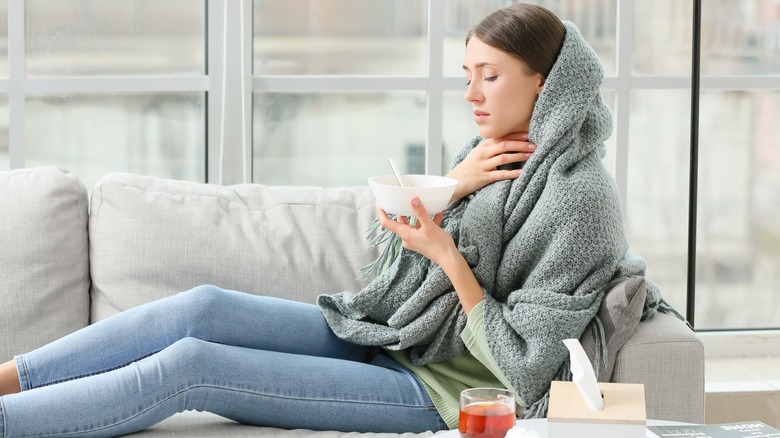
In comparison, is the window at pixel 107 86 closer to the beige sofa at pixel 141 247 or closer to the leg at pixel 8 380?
the beige sofa at pixel 141 247

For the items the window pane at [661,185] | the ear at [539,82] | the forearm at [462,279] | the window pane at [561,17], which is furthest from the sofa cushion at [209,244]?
the window pane at [661,185]

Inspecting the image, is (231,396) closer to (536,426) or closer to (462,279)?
(462,279)

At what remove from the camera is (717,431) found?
1.40 metres

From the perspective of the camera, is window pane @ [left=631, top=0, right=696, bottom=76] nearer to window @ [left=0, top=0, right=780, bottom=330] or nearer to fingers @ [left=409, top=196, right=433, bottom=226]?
window @ [left=0, top=0, right=780, bottom=330]

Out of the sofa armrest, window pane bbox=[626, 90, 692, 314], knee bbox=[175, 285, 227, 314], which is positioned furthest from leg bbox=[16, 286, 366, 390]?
window pane bbox=[626, 90, 692, 314]

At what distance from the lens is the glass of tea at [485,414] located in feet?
4.23

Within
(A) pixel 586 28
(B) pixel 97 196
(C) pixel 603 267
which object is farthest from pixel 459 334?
(A) pixel 586 28

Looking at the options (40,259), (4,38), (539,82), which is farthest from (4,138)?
(539,82)

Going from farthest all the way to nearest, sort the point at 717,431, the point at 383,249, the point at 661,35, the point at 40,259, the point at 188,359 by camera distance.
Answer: the point at 661,35
the point at 383,249
the point at 40,259
the point at 188,359
the point at 717,431

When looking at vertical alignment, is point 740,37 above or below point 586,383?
above

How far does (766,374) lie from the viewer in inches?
117

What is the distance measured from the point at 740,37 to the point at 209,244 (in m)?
1.87

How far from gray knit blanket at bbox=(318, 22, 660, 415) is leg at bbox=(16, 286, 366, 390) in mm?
155

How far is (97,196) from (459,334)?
952 millimetres
